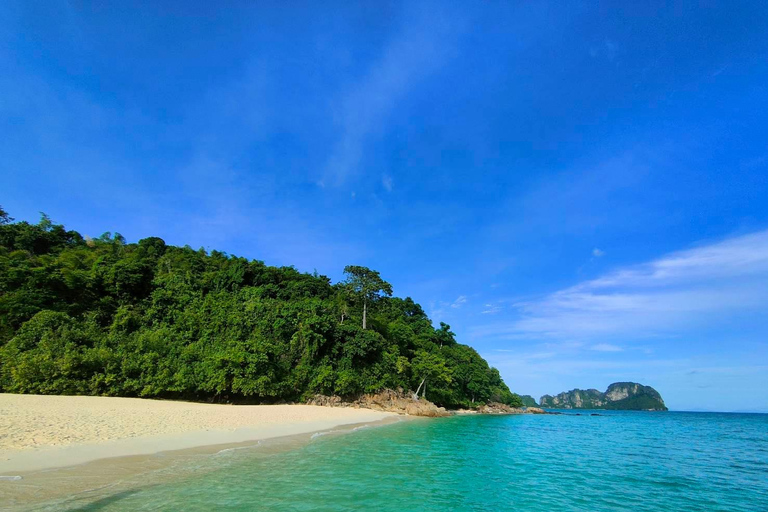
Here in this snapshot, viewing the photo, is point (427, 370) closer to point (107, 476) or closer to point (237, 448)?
point (237, 448)

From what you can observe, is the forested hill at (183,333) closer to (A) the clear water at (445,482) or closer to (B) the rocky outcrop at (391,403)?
(B) the rocky outcrop at (391,403)

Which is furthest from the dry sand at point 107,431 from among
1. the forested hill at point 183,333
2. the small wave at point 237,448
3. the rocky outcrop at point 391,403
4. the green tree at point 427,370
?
the green tree at point 427,370

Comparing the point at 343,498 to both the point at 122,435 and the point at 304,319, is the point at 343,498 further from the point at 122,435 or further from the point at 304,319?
the point at 304,319

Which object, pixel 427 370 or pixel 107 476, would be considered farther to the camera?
pixel 427 370

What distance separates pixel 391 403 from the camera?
4525 cm

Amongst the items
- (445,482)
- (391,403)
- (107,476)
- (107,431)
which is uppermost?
(107,431)

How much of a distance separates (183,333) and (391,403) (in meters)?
26.6

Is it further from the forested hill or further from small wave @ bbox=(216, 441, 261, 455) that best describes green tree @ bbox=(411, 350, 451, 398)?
small wave @ bbox=(216, 441, 261, 455)

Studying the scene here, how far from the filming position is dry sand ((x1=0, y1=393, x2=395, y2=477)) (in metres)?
9.69

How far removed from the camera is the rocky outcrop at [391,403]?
40312mm

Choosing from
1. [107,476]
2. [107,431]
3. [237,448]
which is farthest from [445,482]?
[107,431]

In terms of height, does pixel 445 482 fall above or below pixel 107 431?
below

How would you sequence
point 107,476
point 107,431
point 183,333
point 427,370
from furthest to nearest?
point 427,370 < point 183,333 < point 107,431 < point 107,476

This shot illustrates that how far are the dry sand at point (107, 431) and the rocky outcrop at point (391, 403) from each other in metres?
17.6
